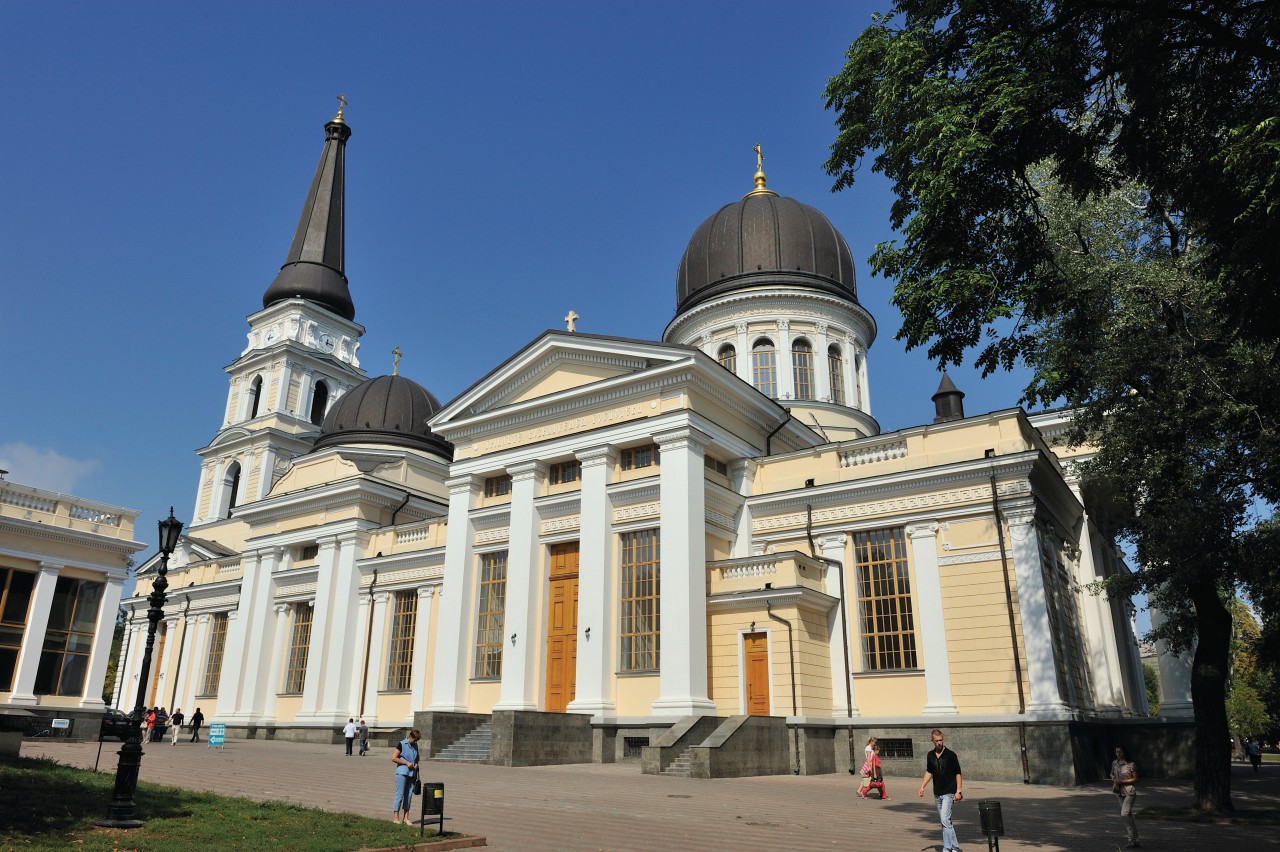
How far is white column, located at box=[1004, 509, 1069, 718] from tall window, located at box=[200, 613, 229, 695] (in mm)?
31503

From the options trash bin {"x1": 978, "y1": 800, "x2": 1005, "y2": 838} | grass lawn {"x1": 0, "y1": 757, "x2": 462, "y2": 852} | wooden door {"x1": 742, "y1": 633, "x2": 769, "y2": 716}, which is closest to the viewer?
trash bin {"x1": 978, "y1": 800, "x2": 1005, "y2": 838}

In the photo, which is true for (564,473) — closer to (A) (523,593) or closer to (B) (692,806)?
(A) (523,593)

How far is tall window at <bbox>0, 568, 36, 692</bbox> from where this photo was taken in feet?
80.6

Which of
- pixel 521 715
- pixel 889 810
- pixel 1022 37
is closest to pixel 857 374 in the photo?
pixel 521 715

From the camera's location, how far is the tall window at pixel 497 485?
1142 inches

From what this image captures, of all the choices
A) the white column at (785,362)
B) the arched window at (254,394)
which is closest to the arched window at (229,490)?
the arched window at (254,394)

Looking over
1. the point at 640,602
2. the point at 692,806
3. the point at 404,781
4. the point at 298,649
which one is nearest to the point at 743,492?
the point at 640,602

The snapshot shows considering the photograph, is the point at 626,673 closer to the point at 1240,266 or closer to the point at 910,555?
the point at 910,555

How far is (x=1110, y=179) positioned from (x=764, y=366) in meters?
24.2

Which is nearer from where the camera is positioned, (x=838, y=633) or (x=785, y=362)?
(x=838, y=633)

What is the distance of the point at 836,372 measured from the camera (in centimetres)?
3703

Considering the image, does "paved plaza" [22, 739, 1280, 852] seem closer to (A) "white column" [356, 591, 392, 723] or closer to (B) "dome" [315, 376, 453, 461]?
Answer: (A) "white column" [356, 591, 392, 723]

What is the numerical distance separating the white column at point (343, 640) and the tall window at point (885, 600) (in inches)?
739

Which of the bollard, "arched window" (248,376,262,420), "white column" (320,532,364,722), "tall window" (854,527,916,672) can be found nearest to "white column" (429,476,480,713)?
"white column" (320,532,364,722)
